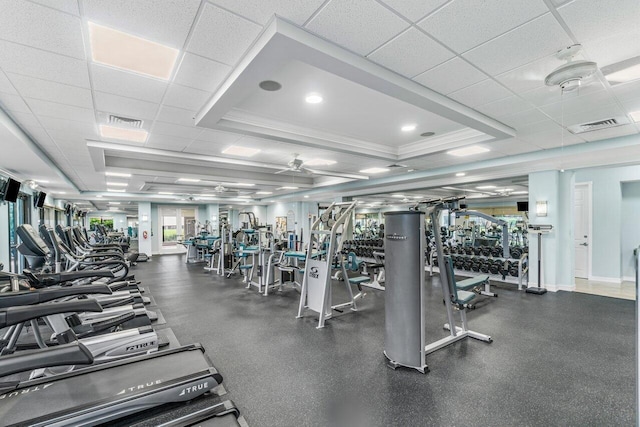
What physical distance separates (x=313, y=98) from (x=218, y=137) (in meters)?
1.88

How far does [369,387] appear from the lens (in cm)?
248

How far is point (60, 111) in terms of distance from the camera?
3.29m

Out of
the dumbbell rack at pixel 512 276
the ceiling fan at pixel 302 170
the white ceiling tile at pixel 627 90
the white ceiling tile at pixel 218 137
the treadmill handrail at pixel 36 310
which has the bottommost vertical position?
the dumbbell rack at pixel 512 276

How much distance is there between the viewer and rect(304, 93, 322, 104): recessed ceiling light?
10.6ft

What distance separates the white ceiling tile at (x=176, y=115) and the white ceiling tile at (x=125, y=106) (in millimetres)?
82

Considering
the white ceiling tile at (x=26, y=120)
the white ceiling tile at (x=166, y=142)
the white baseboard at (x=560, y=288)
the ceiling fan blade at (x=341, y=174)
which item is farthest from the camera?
the ceiling fan blade at (x=341, y=174)

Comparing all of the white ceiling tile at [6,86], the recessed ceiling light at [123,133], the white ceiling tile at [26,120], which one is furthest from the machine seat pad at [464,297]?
the white ceiling tile at [26,120]

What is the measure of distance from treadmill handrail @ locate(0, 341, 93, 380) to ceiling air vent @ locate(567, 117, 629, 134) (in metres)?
5.58

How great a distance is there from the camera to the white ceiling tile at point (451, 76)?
2.50m

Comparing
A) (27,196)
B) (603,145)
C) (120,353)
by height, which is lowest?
(120,353)

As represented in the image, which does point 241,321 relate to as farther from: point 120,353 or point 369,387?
point 369,387

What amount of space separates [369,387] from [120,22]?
10.5 feet

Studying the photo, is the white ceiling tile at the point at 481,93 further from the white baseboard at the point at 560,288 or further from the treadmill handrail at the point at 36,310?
the white baseboard at the point at 560,288

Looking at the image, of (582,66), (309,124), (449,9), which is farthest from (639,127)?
(309,124)
